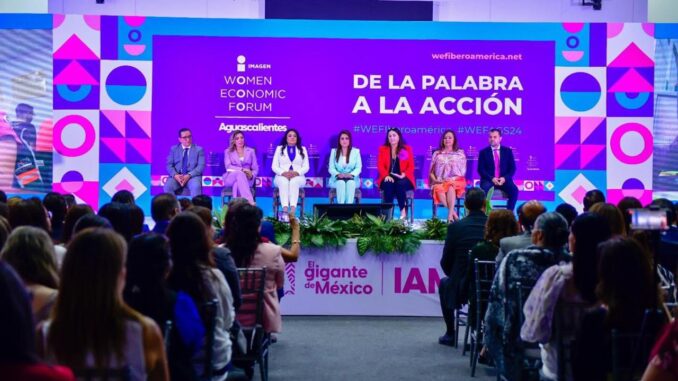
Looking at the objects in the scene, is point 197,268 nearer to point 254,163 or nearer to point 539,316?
point 539,316

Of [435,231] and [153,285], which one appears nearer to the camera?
[153,285]

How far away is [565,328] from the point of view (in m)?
3.67

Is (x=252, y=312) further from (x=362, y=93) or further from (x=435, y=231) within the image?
(x=362, y=93)

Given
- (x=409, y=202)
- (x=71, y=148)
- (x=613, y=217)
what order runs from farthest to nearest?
(x=71, y=148) < (x=409, y=202) < (x=613, y=217)

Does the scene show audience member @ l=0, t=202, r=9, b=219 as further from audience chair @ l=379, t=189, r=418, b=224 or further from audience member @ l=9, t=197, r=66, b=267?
audience chair @ l=379, t=189, r=418, b=224

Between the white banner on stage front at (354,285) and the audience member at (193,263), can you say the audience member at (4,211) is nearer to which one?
the audience member at (193,263)

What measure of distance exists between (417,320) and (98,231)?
560 centimetres

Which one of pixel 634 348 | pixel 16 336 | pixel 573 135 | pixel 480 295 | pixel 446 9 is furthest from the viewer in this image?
pixel 446 9

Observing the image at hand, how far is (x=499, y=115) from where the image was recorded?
12.0m

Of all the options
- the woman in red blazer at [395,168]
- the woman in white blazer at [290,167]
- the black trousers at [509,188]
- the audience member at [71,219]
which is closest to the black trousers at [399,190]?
the woman in red blazer at [395,168]

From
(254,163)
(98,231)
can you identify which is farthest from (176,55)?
(98,231)

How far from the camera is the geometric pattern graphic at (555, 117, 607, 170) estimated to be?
475 inches

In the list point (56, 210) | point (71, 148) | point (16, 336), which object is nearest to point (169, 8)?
point (71, 148)

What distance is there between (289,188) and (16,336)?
9.84m
